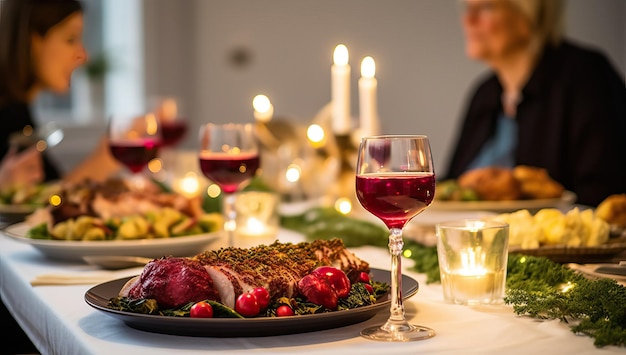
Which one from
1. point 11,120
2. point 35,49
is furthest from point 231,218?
point 11,120

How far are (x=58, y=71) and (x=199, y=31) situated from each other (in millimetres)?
2793

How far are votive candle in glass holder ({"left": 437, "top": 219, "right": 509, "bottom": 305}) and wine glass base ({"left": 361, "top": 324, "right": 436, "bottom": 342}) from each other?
18cm

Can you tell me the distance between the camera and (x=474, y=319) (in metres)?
1.16

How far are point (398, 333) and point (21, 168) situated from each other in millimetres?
1979

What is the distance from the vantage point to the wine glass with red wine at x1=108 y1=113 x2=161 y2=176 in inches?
→ 94.7

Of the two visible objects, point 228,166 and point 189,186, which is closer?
point 228,166

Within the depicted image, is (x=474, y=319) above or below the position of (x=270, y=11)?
below

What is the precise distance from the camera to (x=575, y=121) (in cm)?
387

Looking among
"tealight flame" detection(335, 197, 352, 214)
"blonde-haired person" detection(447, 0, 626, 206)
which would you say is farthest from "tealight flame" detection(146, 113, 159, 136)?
"blonde-haired person" detection(447, 0, 626, 206)

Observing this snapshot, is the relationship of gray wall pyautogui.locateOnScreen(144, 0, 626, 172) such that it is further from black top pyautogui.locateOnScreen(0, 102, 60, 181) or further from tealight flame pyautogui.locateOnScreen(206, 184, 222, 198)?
tealight flame pyautogui.locateOnScreen(206, 184, 222, 198)

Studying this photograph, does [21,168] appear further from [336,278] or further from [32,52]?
[336,278]

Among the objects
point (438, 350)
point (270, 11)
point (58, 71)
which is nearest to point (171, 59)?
point (270, 11)

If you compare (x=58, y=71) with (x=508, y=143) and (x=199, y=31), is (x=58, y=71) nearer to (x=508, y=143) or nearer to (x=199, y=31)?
(x=508, y=143)

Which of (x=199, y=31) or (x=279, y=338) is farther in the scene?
(x=199, y=31)
